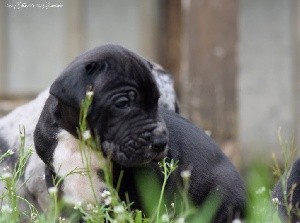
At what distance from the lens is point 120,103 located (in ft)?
21.6

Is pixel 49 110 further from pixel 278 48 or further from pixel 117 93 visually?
pixel 278 48

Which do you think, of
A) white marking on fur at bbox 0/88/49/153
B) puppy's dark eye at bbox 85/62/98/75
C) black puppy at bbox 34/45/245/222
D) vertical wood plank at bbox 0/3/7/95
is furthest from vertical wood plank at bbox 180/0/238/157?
vertical wood plank at bbox 0/3/7/95

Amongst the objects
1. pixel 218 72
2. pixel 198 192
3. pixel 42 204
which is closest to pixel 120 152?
pixel 198 192

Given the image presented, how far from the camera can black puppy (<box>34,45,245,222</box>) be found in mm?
6520

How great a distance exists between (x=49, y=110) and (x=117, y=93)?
1.88ft

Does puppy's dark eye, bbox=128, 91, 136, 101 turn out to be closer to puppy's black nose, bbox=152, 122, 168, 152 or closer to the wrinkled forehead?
the wrinkled forehead

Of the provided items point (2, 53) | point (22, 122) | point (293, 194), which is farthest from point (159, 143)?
point (2, 53)

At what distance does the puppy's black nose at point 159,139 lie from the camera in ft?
21.2

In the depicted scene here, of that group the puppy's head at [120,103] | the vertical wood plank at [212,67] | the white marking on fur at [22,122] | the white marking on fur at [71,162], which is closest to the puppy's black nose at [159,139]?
the puppy's head at [120,103]

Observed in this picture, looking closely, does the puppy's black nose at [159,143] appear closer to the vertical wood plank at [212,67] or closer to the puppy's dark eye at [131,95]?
the puppy's dark eye at [131,95]

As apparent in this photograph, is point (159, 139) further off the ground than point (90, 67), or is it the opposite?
point (90, 67)

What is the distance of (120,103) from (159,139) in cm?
29

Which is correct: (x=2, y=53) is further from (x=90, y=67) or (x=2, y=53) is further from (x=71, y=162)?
(x=90, y=67)

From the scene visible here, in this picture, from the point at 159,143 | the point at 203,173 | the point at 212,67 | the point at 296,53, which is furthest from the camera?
the point at 296,53
